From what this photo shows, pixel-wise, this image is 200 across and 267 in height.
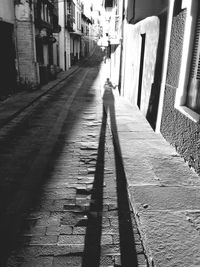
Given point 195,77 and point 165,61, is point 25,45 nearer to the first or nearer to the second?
point 165,61

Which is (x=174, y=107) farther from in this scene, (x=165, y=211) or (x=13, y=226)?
→ (x=13, y=226)

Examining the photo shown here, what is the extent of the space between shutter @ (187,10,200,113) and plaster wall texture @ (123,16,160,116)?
2453 millimetres

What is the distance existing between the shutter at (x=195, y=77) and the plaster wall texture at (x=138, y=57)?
8.05ft

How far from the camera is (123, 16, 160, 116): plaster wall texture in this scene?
25.0 ft

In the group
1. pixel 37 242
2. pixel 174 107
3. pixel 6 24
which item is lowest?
pixel 37 242

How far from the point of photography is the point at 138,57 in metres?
9.98

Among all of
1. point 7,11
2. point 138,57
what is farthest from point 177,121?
point 7,11

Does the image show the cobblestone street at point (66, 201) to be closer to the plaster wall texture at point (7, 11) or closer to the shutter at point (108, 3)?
the plaster wall texture at point (7, 11)

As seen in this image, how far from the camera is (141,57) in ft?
32.2

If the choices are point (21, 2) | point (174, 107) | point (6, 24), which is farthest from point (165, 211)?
point (21, 2)

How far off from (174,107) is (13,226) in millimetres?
3987

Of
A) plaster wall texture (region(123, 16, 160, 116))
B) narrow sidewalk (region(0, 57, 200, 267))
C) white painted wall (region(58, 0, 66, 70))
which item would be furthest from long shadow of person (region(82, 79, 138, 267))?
white painted wall (region(58, 0, 66, 70))

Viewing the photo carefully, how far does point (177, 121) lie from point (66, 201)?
2972 mm

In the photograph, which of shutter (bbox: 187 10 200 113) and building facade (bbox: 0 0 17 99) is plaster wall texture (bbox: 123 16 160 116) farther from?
building facade (bbox: 0 0 17 99)
